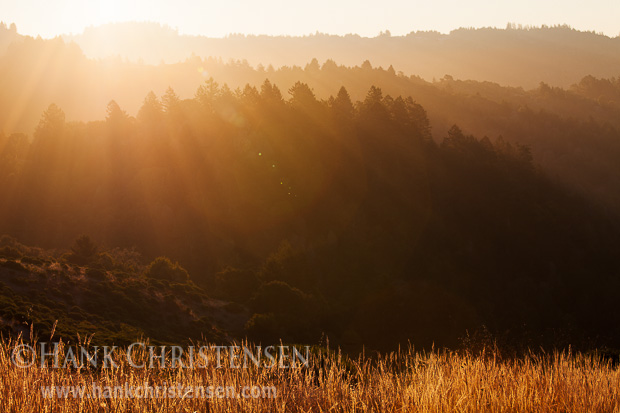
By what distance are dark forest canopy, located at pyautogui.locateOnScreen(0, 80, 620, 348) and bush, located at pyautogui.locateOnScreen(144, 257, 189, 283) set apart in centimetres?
40

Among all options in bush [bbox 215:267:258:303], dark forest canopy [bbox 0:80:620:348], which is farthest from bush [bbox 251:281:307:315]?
bush [bbox 215:267:258:303]

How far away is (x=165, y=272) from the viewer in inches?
2013

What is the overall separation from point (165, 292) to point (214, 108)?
48995mm

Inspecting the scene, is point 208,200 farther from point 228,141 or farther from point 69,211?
point 69,211

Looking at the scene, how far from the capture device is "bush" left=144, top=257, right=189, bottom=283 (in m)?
50.4

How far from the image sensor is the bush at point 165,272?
50.4m

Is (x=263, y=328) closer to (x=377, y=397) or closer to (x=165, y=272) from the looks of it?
(x=165, y=272)

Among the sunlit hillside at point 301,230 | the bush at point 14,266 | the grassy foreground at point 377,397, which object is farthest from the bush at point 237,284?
the grassy foreground at point 377,397

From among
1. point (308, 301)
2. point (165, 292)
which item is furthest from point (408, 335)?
point (165, 292)

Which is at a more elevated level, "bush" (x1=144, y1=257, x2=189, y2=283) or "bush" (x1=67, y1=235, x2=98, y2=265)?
"bush" (x1=67, y1=235, x2=98, y2=265)

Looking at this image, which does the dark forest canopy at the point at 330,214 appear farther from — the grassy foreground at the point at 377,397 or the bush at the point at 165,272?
the grassy foreground at the point at 377,397

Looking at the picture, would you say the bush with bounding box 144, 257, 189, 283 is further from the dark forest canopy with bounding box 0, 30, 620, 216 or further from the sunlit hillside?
the dark forest canopy with bounding box 0, 30, 620, 216

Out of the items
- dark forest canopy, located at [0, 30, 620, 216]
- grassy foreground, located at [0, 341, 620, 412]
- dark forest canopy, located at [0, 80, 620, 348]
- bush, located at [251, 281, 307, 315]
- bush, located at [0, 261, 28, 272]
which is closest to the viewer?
grassy foreground, located at [0, 341, 620, 412]

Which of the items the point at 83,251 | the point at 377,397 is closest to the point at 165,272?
the point at 83,251
